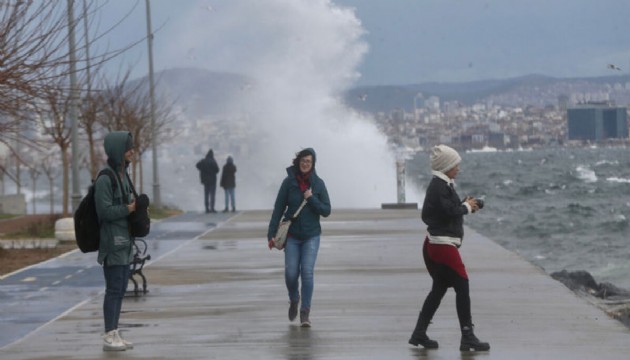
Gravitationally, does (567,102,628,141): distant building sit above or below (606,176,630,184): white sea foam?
above

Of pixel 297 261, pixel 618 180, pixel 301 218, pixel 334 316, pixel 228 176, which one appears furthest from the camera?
pixel 618 180

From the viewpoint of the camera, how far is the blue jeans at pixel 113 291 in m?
13.9

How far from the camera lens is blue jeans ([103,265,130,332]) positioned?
13.9m

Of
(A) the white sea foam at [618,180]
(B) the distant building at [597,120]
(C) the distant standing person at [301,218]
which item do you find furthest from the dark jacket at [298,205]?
Result: (B) the distant building at [597,120]

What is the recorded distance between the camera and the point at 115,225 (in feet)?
45.3

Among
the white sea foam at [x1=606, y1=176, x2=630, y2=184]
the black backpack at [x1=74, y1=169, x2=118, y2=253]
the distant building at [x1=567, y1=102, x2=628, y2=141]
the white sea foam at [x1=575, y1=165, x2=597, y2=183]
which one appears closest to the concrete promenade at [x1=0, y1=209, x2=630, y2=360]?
the black backpack at [x1=74, y1=169, x2=118, y2=253]

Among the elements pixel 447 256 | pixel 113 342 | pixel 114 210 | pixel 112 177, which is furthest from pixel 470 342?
pixel 112 177

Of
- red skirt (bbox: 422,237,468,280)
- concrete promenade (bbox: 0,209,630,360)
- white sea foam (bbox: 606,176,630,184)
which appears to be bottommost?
concrete promenade (bbox: 0,209,630,360)

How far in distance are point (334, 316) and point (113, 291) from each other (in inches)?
133

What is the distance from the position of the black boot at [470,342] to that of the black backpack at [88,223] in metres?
3.24

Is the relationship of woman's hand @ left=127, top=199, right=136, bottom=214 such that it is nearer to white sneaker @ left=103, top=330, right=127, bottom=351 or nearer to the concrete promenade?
white sneaker @ left=103, top=330, right=127, bottom=351

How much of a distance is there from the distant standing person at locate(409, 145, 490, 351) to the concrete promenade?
0.18 meters

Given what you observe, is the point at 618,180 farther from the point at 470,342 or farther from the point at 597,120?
the point at 470,342

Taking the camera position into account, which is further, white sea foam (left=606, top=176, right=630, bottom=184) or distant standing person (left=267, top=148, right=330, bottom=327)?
white sea foam (left=606, top=176, right=630, bottom=184)
